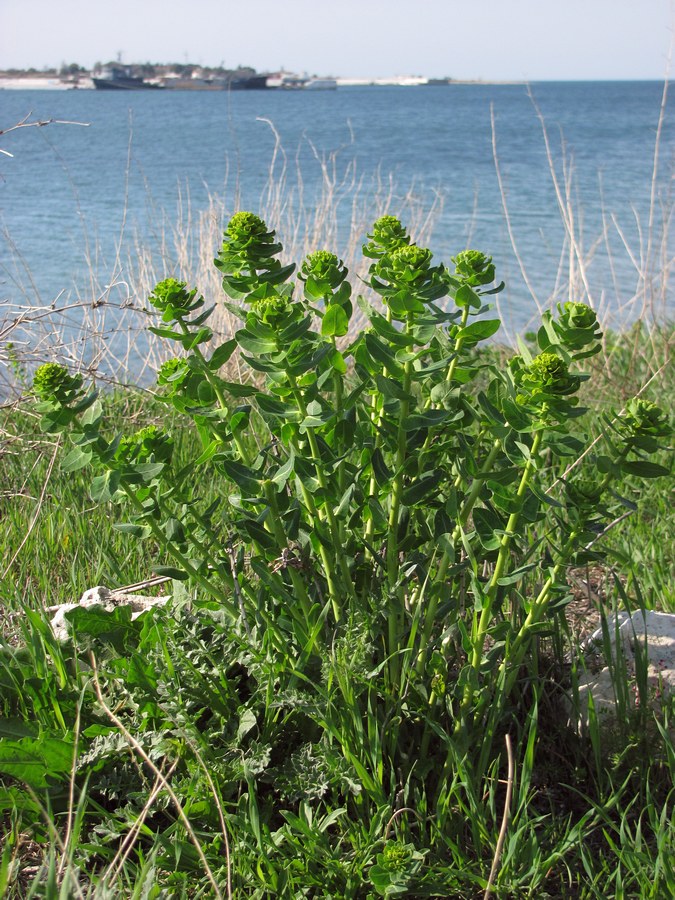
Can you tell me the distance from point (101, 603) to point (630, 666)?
1.25 m

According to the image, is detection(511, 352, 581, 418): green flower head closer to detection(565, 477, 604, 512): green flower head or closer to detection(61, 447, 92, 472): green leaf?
detection(565, 477, 604, 512): green flower head

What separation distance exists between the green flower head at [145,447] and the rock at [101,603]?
521 millimetres

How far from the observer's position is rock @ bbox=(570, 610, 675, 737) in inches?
67.7

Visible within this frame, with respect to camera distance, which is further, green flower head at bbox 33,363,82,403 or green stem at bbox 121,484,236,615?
green stem at bbox 121,484,236,615

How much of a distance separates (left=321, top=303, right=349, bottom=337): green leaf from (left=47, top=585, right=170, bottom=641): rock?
840mm

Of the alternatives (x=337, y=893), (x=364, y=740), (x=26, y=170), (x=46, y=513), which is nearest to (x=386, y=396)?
(x=364, y=740)

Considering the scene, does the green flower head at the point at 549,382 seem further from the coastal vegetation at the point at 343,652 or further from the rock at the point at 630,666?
the rock at the point at 630,666

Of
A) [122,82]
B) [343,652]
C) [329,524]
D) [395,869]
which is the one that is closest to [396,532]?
[329,524]

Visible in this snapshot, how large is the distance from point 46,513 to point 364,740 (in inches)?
62.0

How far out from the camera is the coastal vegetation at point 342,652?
1354 mm

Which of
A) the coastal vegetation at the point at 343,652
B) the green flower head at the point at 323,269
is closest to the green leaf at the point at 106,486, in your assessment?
the coastal vegetation at the point at 343,652

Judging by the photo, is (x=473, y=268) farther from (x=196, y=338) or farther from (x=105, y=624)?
(x=105, y=624)

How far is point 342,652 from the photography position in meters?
1.45

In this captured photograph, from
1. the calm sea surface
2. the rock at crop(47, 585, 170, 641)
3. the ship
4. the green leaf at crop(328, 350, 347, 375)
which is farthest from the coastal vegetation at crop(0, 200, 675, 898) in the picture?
the ship
